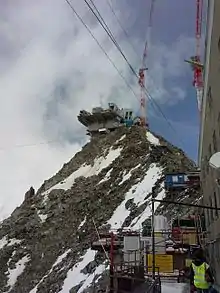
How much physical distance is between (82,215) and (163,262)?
28322 mm

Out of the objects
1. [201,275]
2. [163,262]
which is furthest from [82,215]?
[201,275]

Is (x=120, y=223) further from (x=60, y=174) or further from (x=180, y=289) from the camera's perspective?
(x=60, y=174)

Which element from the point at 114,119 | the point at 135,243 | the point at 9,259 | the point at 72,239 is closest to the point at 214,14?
the point at 135,243

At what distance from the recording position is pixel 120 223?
39625 millimetres

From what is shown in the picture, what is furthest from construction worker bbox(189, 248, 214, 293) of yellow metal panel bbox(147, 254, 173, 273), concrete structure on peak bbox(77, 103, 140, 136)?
concrete structure on peak bbox(77, 103, 140, 136)

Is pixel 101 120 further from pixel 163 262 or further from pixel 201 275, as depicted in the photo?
pixel 201 275

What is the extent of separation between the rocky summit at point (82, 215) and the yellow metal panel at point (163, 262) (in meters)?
7.70

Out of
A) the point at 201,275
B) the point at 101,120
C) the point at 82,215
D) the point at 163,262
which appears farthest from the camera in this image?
the point at 101,120

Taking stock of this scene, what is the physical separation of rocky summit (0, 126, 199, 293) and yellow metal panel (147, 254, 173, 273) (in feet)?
25.3

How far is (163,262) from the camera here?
2100 centimetres

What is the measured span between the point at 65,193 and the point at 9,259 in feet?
44.5

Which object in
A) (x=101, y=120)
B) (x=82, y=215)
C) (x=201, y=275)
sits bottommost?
(x=201, y=275)

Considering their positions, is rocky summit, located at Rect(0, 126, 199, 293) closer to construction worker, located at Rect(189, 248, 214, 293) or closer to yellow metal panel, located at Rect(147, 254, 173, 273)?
yellow metal panel, located at Rect(147, 254, 173, 273)

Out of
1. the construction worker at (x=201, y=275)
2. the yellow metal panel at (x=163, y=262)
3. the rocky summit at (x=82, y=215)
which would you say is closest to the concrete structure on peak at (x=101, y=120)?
the rocky summit at (x=82, y=215)
